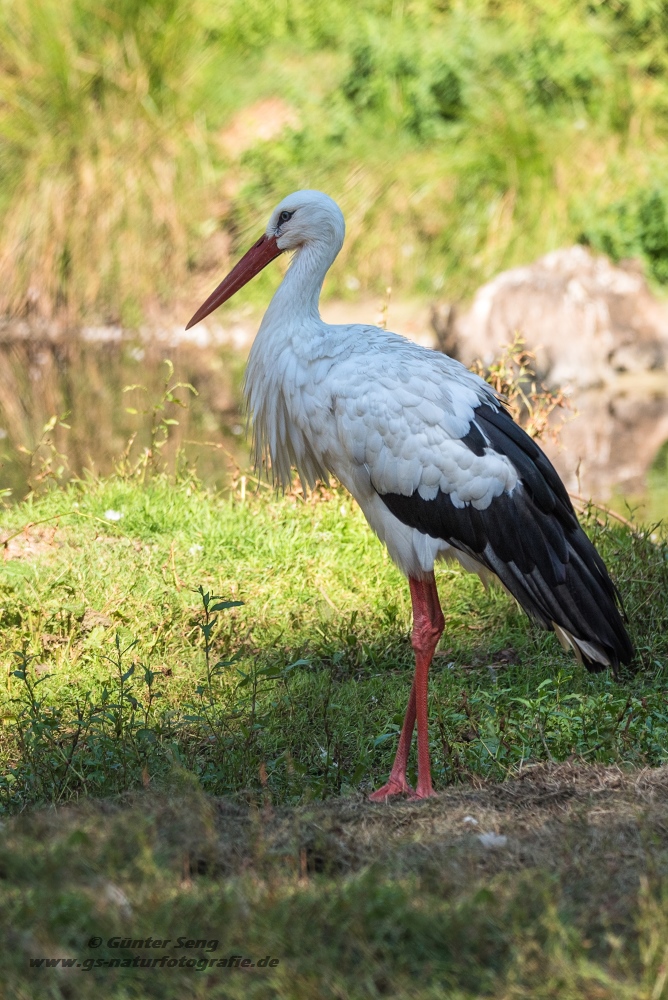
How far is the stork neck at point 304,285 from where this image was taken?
3.86m

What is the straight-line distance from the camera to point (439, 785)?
11.4 ft

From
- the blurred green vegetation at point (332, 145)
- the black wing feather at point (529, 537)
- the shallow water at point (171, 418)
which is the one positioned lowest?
the black wing feather at point (529, 537)

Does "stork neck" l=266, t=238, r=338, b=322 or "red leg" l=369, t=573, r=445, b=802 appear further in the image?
"stork neck" l=266, t=238, r=338, b=322

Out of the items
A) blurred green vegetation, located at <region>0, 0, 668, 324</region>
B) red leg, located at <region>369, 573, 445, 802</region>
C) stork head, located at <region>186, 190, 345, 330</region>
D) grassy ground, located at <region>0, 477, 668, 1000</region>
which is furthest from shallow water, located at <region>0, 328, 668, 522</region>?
red leg, located at <region>369, 573, 445, 802</region>

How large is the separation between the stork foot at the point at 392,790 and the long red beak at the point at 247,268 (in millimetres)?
1684

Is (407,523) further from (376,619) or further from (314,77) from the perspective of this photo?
(314,77)

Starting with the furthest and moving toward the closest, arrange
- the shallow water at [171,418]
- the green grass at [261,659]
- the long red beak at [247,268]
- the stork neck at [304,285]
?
the shallow water at [171,418], the long red beak at [247,268], the stork neck at [304,285], the green grass at [261,659]

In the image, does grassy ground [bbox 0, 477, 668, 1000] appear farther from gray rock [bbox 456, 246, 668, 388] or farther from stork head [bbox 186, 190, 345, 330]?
gray rock [bbox 456, 246, 668, 388]

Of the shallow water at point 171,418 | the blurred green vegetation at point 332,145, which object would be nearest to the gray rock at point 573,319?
the shallow water at point 171,418

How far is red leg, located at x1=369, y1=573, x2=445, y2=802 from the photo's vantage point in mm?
3398

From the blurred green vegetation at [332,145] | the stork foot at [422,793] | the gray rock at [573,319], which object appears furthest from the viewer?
the blurred green vegetation at [332,145]

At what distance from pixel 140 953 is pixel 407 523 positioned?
171cm

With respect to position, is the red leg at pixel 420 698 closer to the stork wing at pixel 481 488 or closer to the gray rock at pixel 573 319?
the stork wing at pixel 481 488

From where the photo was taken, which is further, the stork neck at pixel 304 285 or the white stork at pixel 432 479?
the stork neck at pixel 304 285
